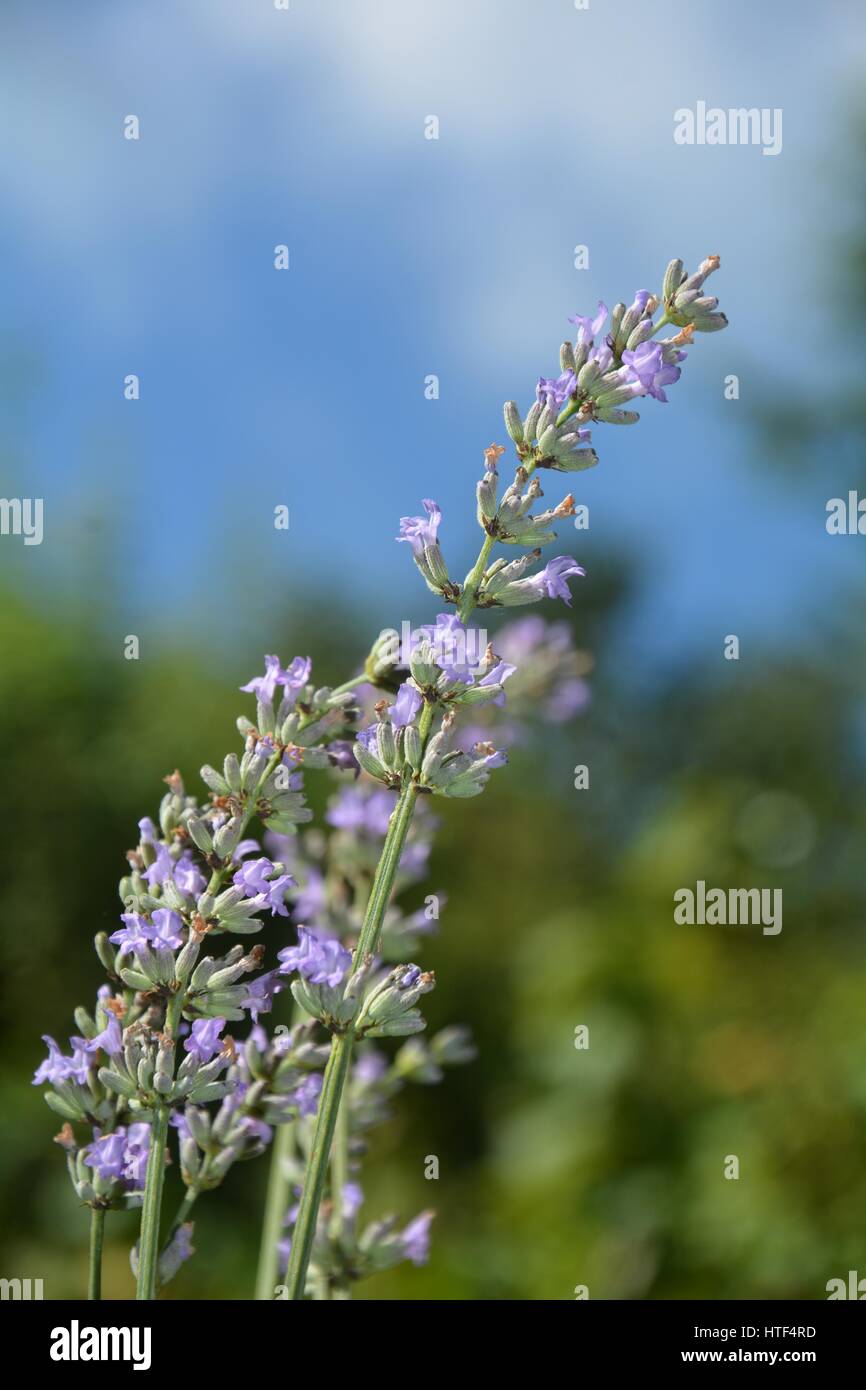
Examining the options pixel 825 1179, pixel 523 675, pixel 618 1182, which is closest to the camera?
pixel 523 675

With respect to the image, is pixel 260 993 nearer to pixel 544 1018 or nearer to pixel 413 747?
pixel 413 747

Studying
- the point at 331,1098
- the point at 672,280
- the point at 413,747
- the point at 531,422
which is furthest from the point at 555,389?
the point at 331,1098

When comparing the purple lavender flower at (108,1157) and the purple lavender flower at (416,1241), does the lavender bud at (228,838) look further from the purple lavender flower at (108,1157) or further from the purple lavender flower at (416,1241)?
the purple lavender flower at (416,1241)

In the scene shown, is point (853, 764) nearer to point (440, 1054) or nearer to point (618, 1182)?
point (618, 1182)

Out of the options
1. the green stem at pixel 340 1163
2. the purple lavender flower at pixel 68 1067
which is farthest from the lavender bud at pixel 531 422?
the green stem at pixel 340 1163

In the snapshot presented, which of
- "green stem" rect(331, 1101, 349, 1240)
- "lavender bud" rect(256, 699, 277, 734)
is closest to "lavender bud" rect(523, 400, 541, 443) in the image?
"lavender bud" rect(256, 699, 277, 734)

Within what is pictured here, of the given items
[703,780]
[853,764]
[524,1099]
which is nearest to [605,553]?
[853,764]
